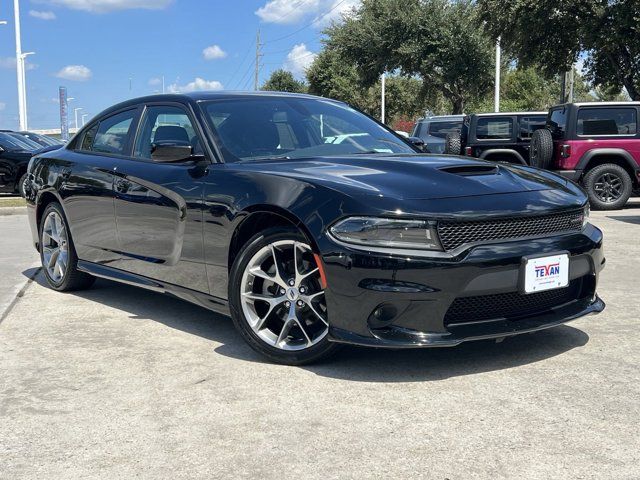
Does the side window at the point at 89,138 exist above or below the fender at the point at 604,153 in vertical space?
above

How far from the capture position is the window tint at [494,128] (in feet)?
47.2

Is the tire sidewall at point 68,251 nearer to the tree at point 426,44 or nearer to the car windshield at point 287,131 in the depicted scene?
the car windshield at point 287,131

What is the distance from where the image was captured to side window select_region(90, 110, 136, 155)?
5.47 metres

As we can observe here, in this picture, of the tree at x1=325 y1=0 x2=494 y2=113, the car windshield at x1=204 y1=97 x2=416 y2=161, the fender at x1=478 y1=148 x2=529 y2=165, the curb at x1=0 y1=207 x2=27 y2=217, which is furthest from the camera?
the tree at x1=325 y1=0 x2=494 y2=113

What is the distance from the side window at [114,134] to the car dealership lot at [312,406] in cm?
135

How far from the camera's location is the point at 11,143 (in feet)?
53.9

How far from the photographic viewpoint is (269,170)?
412 centimetres

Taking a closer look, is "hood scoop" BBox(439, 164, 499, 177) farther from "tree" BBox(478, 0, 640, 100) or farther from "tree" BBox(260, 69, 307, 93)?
"tree" BBox(260, 69, 307, 93)

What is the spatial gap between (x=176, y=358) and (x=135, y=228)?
1.14 m

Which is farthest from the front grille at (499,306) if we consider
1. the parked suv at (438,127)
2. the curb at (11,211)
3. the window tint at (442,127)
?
the window tint at (442,127)

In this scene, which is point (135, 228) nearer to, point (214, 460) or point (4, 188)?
point (214, 460)

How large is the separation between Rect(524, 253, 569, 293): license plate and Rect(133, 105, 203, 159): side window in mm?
2108

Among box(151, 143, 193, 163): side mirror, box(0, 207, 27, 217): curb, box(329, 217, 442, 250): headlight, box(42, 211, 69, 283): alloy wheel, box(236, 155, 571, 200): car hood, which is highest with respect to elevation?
box(151, 143, 193, 163): side mirror

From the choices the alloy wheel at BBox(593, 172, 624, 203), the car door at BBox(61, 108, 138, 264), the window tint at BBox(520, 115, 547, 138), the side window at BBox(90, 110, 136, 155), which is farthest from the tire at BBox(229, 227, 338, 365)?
the window tint at BBox(520, 115, 547, 138)
